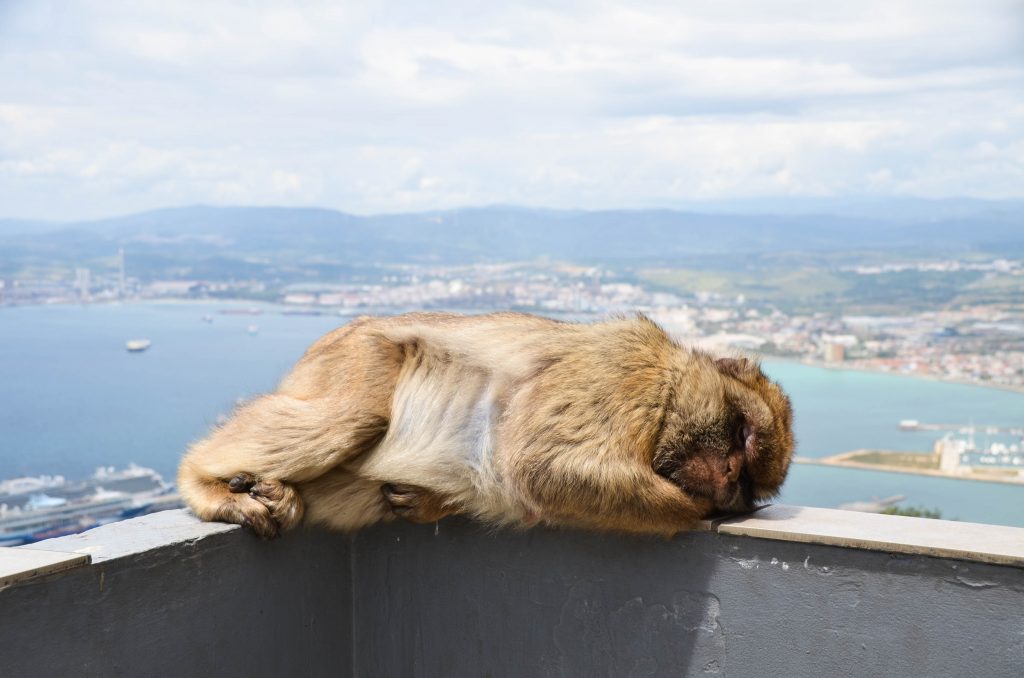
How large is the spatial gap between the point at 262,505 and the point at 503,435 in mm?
582

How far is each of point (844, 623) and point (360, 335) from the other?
136cm

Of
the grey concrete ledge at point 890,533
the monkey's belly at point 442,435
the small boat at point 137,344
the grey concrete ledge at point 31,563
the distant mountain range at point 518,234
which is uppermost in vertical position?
the distant mountain range at point 518,234

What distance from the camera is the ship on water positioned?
10.4 metres

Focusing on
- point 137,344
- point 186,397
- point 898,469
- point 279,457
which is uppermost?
point 279,457

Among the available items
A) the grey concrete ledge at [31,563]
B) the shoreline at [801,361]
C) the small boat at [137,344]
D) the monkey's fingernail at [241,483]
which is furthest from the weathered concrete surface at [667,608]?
the small boat at [137,344]

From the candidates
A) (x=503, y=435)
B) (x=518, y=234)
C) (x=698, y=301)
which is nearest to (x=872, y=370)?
(x=698, y=301)

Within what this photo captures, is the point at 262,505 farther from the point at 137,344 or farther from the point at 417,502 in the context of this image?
the point at 137,344

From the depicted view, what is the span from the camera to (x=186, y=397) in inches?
1134

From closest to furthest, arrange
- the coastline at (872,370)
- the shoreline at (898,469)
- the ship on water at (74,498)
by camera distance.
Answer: the ship on water at (74,498)
the shoreline at (898,469)
the coastline at (872,370)

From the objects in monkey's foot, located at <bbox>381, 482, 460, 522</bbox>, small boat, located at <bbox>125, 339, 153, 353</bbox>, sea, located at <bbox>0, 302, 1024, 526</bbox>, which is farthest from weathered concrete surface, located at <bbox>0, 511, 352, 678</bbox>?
small boat, located at <bbox>125, 339, 153, 353</bbox>

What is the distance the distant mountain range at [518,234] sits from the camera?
1166 inches

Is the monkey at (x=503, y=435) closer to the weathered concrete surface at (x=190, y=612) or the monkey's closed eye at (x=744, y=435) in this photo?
the monkey's closed eye at (x=744, y=435)

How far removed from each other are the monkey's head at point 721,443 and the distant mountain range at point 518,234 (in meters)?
24.6

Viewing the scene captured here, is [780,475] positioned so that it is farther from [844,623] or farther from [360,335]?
[360,335]
